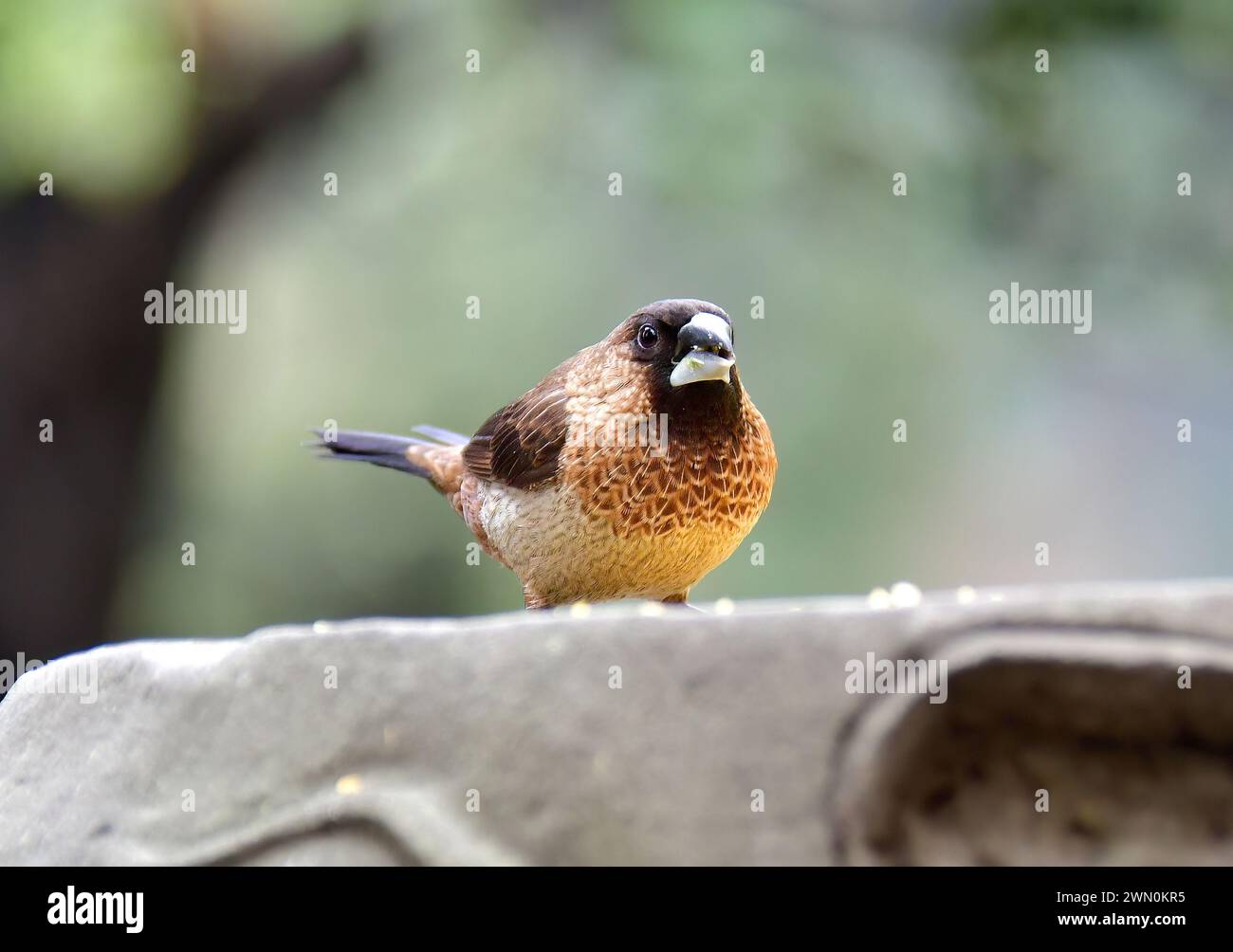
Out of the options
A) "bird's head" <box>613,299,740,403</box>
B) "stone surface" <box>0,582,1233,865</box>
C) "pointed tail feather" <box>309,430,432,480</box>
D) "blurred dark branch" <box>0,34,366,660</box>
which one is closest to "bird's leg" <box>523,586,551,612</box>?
"bird's head" <box>613,299,740,403</box>

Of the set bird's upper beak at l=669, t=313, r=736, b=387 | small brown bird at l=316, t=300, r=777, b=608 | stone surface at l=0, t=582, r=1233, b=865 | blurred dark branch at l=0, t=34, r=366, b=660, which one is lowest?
stone surface at l=0, t=582, r=1233, b=865

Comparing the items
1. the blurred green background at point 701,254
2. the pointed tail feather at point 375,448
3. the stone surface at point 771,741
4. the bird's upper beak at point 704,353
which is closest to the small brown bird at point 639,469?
the bird's upper beak at point 704,353

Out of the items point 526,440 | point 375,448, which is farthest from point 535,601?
point 375,448

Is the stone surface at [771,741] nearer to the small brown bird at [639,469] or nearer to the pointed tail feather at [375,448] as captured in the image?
the small brown bird at [639,469]

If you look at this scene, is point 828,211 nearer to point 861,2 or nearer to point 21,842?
point 861,2

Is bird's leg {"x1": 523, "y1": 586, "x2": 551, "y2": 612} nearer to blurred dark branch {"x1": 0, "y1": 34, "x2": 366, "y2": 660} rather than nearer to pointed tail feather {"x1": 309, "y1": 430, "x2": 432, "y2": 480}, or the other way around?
pointed tail feather {"x1": 309, "y1": 430, "x2": 432, "y2": 480}

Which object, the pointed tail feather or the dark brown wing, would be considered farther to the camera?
the pointed tail feather

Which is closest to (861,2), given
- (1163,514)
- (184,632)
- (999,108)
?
(999,108)
